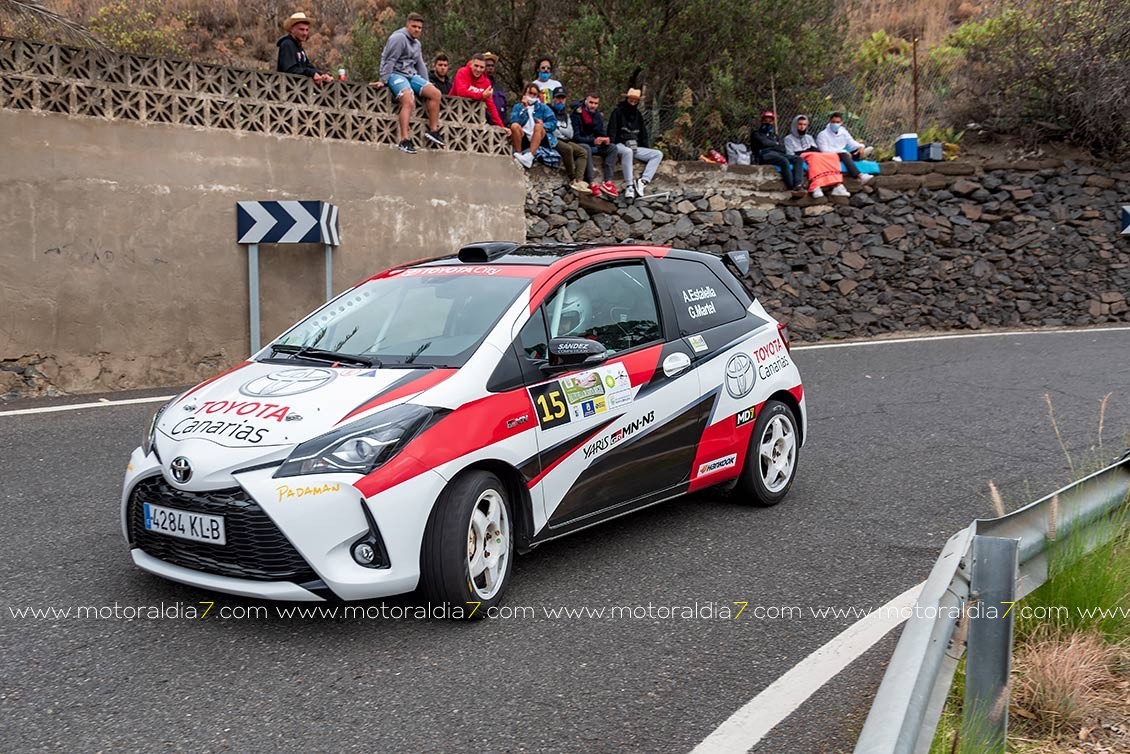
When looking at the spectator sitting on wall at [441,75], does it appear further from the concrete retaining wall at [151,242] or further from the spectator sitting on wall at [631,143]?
the spectator sitting on wall at [631,143]

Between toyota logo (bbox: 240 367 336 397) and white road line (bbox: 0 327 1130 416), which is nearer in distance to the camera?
toyota logo (bbox: 240 367 336 397)

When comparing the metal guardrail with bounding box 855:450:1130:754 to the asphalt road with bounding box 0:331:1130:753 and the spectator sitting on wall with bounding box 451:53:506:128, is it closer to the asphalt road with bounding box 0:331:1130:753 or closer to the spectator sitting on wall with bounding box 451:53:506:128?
the asphalt road with bounding box 0:331:1130:753

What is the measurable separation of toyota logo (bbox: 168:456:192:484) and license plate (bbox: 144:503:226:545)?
139 millimetres

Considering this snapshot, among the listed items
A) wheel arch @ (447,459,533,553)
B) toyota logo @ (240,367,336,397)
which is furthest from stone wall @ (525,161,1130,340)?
wheel arch @ (447,459,533,553)

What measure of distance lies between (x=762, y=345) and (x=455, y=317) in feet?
7.30

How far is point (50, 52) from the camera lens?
1030cm

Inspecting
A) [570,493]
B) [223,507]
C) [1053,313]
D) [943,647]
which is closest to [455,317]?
[570,493]

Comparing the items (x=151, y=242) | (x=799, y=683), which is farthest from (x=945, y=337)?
(x=799, y=683)

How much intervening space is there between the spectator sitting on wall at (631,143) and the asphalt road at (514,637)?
9138mm

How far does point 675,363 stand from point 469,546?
187 cm

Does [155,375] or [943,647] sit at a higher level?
[155,375]

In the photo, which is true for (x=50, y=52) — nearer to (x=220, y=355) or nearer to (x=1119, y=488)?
(x=220, y=355)

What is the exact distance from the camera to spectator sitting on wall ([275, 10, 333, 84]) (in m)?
12.2

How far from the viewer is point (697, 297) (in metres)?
6.39
